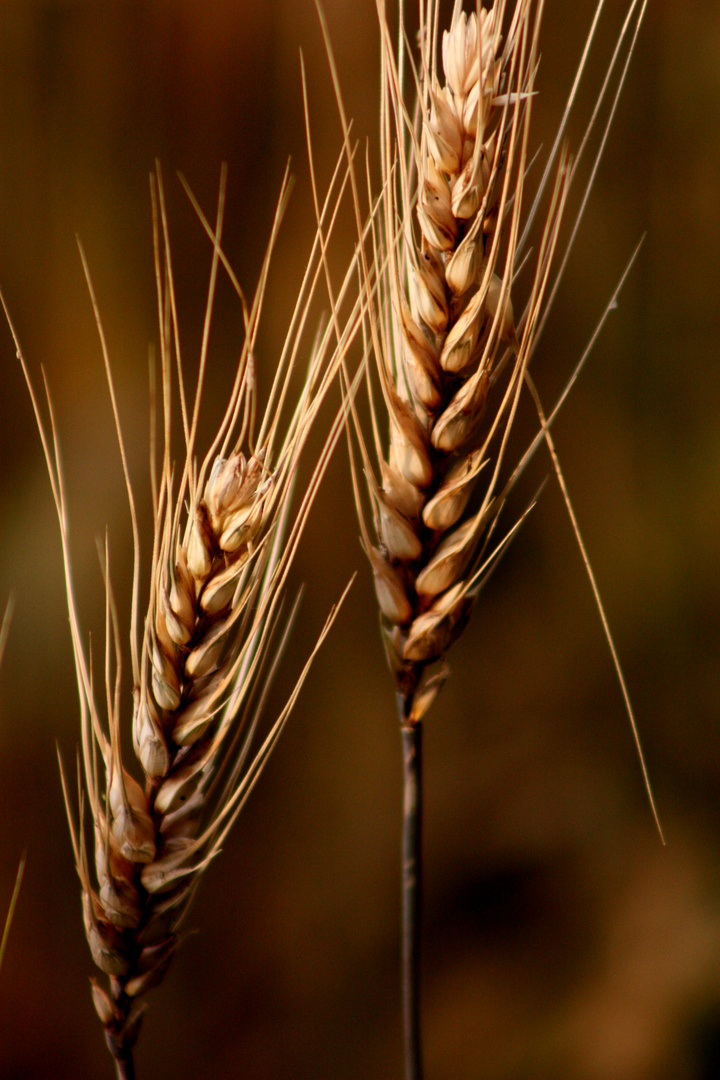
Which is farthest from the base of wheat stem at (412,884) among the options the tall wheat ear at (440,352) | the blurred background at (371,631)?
the blurred background at (371,631)

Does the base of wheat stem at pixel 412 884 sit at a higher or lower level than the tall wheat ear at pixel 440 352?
lower

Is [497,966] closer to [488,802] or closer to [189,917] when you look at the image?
[488,802]

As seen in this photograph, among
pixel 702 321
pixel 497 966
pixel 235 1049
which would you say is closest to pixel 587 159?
pixel 702 321

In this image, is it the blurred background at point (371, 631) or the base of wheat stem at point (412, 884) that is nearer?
the base of wheat stem at point (412, 884)

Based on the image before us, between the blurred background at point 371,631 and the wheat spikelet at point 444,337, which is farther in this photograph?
the blurred background at point 371,631

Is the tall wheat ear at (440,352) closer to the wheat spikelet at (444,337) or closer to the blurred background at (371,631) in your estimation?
the wheat spikelet at (444,337)

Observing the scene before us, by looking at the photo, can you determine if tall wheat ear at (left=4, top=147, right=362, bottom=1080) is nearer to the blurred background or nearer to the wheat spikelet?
the wheat spikelet

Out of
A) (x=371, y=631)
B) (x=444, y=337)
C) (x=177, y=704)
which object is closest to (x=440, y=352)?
(x=444, y=337)
